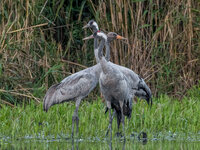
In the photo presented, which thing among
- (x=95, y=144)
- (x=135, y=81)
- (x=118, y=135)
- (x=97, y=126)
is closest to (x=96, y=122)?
(x=97, y=126)

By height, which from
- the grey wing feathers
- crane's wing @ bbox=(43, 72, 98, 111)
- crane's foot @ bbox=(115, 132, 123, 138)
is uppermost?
crane's wing @ bbox=(43, 72, 98, 111)

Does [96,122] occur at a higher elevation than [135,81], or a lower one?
lower

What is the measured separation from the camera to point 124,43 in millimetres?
9055

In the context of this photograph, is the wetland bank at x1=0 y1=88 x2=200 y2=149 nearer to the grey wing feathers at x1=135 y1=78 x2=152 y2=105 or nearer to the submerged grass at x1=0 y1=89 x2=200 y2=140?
the submerged grass at x1=0 y1=89 x2=200 y2=140

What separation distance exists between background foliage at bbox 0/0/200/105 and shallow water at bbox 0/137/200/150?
2.67 metres

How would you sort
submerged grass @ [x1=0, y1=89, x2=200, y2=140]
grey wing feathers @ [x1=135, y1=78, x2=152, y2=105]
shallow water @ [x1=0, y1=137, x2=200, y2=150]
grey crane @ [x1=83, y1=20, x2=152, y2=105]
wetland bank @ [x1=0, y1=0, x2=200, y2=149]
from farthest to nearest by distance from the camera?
1. wetland bank @ [x1=0, y1=0, x2=200, y2=149]
2. grey wing feathers @ [x1=135, y1=78, x2=152, y2=105]
3. grey crane @ [x1=83, y1=20, x2=152, y2=105]
4. submerged grass @ [x1=0, y1=89, x2=200, y2=140]
5. shallow water @ [x1=0, y1=137, x2=200, y2=150]

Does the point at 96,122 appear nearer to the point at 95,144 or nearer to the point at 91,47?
the point at 95,144

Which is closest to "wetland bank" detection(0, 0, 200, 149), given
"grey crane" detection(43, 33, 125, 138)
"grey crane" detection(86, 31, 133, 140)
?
"grey crane" detection(43, 33, 125, 138)

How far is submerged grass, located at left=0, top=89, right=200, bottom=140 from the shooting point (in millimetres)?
6242

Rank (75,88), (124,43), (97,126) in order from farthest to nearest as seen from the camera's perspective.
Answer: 1. (124,43)
2. (75,88)
3. (97,126)

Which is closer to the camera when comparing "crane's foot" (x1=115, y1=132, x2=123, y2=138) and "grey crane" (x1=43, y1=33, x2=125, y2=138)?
"crane's foot" (x1=115, y1=132, x2=123, y2=138)

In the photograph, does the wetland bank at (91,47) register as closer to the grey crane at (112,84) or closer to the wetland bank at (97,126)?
the wetland bank at (97,126)

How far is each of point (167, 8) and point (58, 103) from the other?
3075 mm

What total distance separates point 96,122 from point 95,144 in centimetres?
118
